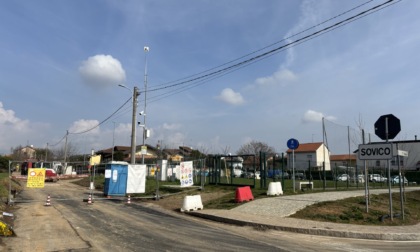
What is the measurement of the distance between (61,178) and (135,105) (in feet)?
92.7

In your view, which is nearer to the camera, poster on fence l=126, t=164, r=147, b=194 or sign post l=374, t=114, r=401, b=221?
sign post l=374, t=114, r=401, b=221

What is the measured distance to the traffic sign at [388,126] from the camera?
43.8 feet

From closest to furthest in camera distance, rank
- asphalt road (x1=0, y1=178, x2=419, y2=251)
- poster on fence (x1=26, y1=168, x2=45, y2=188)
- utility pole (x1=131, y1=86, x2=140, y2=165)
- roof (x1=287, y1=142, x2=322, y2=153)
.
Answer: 1. asphalt road (x1=0, y1=178, x2=419, y2=251)
2. poster on fence (x1=26, y1=168, x2=45, y2=188)
3. utility pole (x1=131, y1=86, x2=140, y2=165)
4. roof (x1=287, y1=142, x2=322, y2=153)

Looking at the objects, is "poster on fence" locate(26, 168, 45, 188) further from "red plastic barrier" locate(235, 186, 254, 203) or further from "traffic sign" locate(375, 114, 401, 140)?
"traffic sign" locate(375, 114, 401, 140)

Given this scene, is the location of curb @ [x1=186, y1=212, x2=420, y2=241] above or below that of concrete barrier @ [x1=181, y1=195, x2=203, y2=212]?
below

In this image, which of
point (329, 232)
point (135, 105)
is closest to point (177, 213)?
point (329, 232)

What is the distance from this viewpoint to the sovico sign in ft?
44.2

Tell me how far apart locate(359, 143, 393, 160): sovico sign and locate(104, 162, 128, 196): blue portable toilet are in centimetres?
1562

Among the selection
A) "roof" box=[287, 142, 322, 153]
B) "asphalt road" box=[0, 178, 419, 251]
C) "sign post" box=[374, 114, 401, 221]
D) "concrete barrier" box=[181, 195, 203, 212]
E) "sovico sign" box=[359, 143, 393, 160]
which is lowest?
"asphalt road" box=[0, 178, 419, 251]

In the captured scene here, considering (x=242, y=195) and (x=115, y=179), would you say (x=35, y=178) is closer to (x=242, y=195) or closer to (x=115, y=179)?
(x=115, y=179)

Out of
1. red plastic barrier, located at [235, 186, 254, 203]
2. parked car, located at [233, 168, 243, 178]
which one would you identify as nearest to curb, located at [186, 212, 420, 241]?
red plastic barrier, located at [235, 186, 254, 203]

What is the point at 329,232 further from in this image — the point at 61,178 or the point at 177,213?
the point at 61,178

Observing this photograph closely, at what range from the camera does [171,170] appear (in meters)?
39.2

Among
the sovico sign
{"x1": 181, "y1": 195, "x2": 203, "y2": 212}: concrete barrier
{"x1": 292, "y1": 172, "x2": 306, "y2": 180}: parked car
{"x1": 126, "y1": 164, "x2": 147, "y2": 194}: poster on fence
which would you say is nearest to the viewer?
the sovico sign
